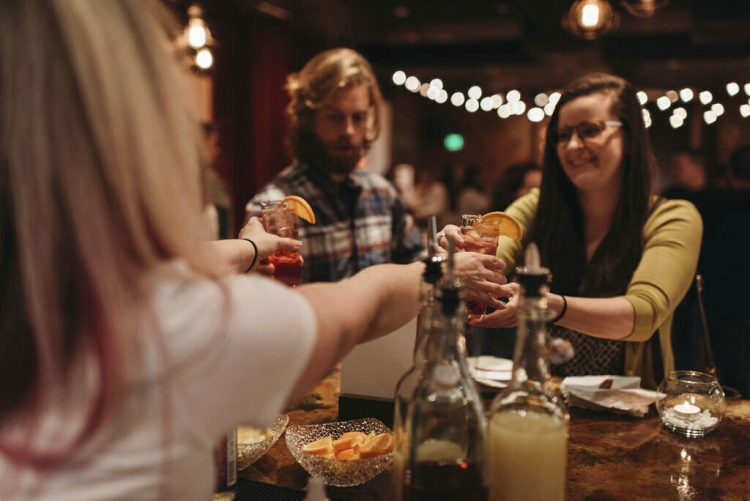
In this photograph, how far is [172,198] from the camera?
2.25 feet

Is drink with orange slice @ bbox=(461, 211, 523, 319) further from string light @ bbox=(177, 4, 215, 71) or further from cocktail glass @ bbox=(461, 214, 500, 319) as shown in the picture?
string light @ bbox=(177, 4, 215, 71)

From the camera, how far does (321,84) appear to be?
3.08m

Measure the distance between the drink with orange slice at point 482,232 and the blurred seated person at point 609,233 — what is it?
1.46 ft

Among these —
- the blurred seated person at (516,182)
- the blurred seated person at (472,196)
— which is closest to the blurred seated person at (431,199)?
the blurred seated person at (472,196)

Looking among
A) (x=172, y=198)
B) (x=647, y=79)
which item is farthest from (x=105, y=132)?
(x=647, y=79)

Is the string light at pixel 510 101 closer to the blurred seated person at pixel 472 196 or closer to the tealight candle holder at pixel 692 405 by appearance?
the blurred seated person at pixel 472 196

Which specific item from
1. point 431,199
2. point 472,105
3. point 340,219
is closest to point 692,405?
point 340,219

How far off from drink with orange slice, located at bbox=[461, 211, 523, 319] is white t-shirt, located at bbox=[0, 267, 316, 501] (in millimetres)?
805

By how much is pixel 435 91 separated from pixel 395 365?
36.7 ft

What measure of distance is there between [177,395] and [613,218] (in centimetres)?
191

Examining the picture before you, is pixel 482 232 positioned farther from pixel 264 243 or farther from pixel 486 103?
pixel 486 103

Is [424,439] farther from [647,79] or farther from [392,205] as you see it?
[647,79]

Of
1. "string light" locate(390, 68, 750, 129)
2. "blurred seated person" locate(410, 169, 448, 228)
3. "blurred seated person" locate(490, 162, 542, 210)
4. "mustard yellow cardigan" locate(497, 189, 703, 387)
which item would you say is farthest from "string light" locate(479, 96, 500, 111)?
"mustard yellow cardigan" locate(497, 189, 703, 387)

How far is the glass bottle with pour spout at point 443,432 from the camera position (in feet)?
2.94
